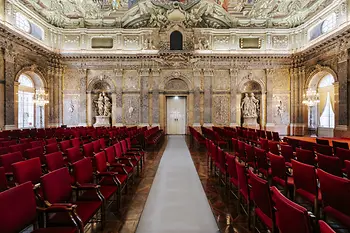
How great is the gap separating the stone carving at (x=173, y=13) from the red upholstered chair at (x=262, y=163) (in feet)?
53.1

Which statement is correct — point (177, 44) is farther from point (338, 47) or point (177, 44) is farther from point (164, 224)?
point (164, 224)

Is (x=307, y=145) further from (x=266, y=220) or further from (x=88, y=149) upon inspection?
(x=88, y=149)

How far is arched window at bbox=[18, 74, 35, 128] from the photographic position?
1529 cm

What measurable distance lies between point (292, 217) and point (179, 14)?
19149mm

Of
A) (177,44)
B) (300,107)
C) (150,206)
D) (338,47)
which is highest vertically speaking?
(177,44)

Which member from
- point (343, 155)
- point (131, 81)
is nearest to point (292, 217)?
point (343, 155)

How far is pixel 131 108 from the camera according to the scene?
61.1ft

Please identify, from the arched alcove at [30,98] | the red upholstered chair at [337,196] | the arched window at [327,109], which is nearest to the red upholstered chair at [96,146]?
the red upholstered chair at [337,196]

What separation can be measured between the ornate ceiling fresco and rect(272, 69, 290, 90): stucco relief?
3.93 m

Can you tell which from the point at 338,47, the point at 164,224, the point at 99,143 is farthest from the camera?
the point at 338,47

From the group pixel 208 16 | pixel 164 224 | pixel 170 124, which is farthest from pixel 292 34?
pixel 164 224

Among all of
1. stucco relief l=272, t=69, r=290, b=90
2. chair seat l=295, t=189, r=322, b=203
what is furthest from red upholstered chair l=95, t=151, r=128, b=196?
stucco relief l=272, t=69, r=290, b=90

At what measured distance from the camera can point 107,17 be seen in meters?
18.8

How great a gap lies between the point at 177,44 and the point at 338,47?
11361mm
